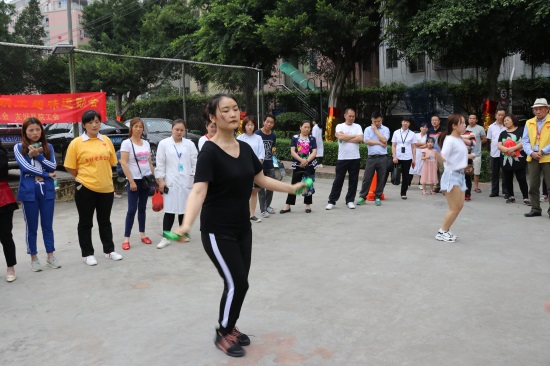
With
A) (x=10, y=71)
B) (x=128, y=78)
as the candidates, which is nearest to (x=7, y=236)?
(x=10, y=71)

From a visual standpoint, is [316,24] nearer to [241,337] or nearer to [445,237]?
[445,237]

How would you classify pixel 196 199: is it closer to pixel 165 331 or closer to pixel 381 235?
pixel 165 331

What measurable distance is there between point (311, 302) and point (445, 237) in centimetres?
301

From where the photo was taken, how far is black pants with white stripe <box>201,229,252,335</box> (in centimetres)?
374

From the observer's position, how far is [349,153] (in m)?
9.67

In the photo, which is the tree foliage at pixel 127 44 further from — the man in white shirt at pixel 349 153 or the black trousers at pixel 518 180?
the black trousers at pixel 518 180

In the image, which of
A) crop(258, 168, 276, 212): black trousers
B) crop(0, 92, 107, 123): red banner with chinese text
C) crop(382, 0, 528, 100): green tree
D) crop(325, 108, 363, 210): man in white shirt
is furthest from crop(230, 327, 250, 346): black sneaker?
→ crop(382, 0, 528, 100): green tree

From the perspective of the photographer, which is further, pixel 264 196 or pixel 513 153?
pixel 513 153

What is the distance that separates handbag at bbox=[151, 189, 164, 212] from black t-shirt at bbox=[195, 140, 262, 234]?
3.25 meters

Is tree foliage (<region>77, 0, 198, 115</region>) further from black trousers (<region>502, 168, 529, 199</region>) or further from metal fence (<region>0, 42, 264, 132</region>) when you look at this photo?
black trousers (<region>502, 168, 529, 199</region>)

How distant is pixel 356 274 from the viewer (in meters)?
5.77

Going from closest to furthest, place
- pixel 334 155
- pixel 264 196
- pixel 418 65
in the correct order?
1. pixel 264 196
2. pixel 334 155
3. pixel 418 65

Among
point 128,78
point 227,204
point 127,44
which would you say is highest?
point 127,44

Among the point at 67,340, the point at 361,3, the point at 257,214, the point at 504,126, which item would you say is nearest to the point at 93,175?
the point at 67,340
